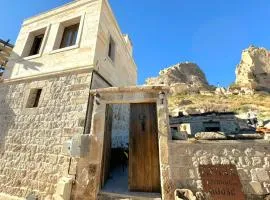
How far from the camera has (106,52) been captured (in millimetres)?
6656

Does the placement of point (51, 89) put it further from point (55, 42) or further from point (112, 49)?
point (112, 49)

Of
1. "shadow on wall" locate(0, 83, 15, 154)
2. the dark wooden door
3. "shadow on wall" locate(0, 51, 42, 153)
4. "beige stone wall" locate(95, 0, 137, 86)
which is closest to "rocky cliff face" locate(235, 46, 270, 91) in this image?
"beige stone wall" locate(95, 0, 137, 86)

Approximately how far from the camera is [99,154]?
4750mm

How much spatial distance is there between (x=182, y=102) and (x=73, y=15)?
23489 millimetres

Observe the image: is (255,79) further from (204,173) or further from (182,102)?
(204,173)

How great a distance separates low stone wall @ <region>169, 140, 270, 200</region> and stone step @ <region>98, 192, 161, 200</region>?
0.78 meters

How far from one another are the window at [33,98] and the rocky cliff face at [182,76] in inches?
1376

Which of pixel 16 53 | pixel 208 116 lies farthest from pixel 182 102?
pixel 16 53

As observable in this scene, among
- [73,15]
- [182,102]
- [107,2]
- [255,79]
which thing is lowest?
[73,15]

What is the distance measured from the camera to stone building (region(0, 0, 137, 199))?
489cm

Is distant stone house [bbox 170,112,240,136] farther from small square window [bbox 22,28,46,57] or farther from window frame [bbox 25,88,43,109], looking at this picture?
small square window [bbox 22,28,46,57]

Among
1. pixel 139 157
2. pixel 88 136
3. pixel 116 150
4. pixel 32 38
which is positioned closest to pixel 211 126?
pixel 116 150

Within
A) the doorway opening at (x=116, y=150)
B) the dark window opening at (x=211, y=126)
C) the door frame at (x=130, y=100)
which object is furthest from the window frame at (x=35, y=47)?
the dark window opening at (x=211, y=126)

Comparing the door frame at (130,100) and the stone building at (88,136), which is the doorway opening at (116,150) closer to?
the stone building at (88,136)
